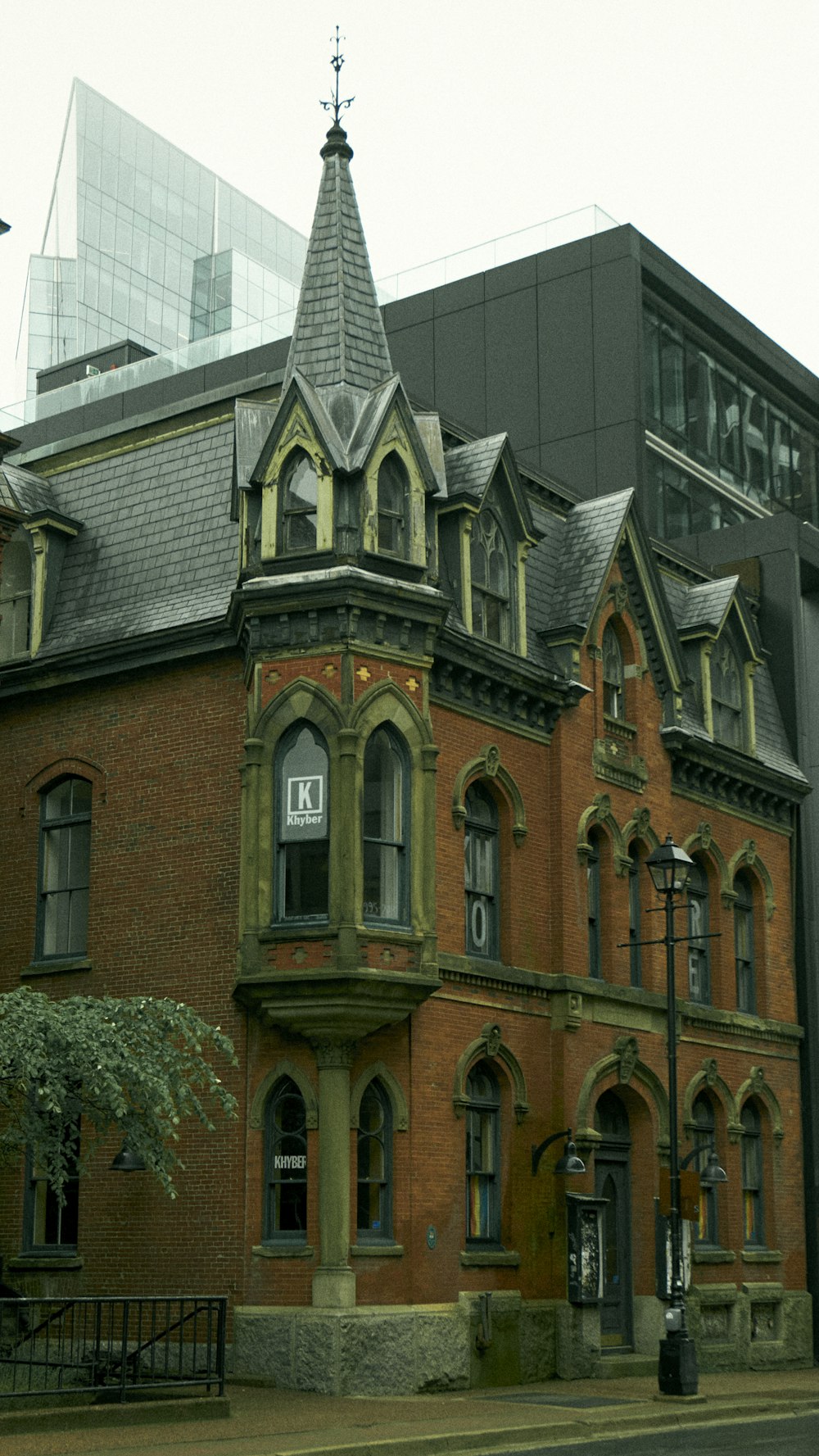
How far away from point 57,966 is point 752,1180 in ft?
44.7

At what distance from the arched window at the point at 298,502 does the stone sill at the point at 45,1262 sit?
10241 mm

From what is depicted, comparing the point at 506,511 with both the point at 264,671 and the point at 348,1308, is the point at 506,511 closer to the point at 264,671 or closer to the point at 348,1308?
the point at 264,671

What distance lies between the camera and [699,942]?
32531 mm

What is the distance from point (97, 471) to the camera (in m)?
29.8

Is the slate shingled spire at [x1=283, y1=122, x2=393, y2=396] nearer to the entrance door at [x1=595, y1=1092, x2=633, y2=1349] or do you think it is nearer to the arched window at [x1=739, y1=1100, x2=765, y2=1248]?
the entrance door at [x1=595, y1=1092, x2=633, y2=1349]

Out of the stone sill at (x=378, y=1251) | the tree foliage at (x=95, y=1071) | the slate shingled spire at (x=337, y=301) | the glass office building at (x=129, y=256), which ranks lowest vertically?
the stone sill at (x=378, y=1251)

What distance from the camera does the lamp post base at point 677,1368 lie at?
23250 millimetres

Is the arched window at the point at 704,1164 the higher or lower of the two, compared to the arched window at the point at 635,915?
lower

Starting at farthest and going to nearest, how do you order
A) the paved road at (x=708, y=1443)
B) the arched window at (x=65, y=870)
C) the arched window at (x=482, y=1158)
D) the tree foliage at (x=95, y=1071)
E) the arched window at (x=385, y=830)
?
the arched window at (x=65, y=870)
the arched window at (x=482, y=1158)
the arched window at (x=385, y=830)
the tree foliage at (x=95, y=1071)
the paved road at (x=708, y=1443)

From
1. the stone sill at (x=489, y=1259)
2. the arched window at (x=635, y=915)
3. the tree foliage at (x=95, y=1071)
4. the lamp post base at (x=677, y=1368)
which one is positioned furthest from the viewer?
the arched window at (x=635, y=915)

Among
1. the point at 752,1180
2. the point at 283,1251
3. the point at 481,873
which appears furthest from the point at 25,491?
the point at 752,1180

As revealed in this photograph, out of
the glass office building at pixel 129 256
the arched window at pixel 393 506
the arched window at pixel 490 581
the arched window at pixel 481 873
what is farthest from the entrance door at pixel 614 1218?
the glass office building at pixel 129 256

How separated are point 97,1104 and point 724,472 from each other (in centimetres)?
2769

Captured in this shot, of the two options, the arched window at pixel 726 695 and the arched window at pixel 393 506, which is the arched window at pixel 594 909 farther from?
the arched window at pixel 393 506
